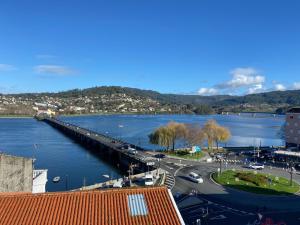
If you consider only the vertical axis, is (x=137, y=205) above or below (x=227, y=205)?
above

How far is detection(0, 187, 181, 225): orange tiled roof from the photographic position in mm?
16303

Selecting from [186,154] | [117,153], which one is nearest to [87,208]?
[186,154]

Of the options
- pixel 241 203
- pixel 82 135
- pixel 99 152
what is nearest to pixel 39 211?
pixel 241 203

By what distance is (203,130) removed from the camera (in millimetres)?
89812

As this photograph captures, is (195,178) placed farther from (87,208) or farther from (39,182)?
(87,208)

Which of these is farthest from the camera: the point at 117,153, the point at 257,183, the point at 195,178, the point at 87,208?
the point at 117,153

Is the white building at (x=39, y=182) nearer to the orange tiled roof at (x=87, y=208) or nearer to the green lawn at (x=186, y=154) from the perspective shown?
the orange tiled roof at (x=87, y=208)

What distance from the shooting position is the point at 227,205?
40.1 meters

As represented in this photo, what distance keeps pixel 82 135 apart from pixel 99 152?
32.0 m

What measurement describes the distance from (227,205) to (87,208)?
2609 cm

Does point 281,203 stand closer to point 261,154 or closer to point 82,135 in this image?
point 261,154

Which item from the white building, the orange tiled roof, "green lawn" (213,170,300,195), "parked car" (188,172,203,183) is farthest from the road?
the orange tiled roof

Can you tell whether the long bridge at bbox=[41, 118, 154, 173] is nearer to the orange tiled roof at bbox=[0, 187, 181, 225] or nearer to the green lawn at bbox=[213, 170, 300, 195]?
the green lawn at bbox=[213, 170, 300, 195]

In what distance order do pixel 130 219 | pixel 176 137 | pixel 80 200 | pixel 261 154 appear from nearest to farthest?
pixel 130 219, pixel 80 200, pixel 261 154, pixel 176 137
